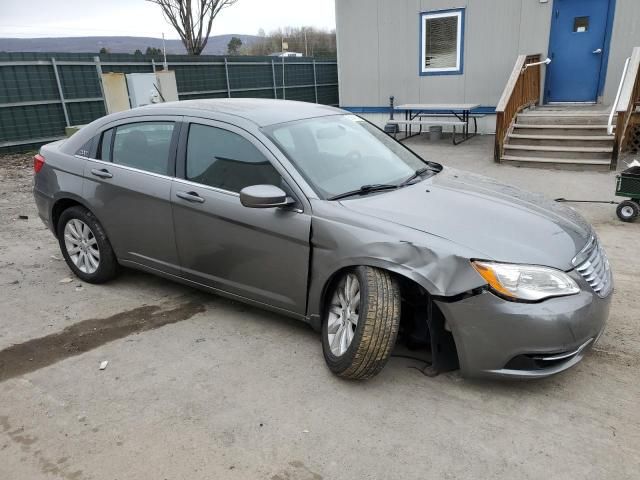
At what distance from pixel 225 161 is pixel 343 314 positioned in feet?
4.58

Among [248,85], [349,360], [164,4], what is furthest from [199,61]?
[349,360]

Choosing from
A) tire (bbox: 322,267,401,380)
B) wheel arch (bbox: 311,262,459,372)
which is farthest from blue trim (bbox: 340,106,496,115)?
tire (bbox: 322,267,401,380)

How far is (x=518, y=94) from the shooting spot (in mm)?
10383

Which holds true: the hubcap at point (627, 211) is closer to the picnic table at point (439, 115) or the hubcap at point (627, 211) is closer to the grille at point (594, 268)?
the grille at point (594, 268)

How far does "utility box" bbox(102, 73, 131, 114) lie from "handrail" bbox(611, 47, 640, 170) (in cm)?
924

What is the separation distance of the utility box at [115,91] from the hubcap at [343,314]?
9006 millimetres

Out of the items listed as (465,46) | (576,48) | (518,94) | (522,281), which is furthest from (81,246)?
(576,48)

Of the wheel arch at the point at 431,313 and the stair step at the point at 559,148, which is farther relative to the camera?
the stair step at the point at 559,148

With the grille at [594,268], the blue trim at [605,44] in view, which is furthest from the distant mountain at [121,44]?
the grille at [594,268]

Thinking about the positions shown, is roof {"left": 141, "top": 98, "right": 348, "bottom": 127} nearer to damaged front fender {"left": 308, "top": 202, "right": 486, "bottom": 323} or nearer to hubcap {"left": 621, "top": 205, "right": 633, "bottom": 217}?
damaged front fender {"left": 308, "top": 202, "right": 486, "bottom": 323}

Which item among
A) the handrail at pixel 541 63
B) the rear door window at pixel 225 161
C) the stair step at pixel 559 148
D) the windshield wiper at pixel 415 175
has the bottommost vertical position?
the stair step at pixel 559 148

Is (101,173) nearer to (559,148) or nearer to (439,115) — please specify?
(559,148)

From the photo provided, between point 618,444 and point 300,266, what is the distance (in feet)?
6.40

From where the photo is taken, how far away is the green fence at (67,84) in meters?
11.4
